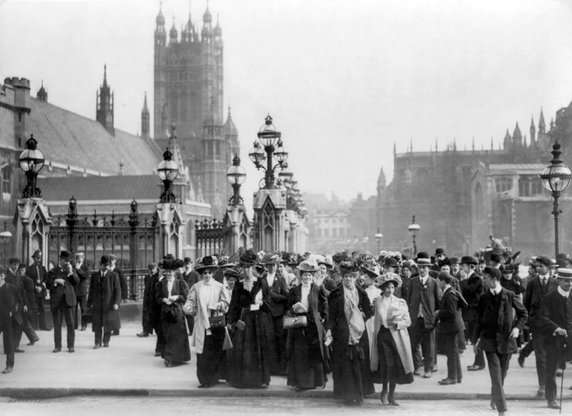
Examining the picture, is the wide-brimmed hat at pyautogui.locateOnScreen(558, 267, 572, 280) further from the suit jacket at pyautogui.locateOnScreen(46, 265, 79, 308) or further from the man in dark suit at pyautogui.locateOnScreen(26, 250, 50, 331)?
the man in dark suit at pyautogui.locateOnScreen(26, 250, 50, 331)

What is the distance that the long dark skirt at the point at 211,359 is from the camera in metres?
10.0

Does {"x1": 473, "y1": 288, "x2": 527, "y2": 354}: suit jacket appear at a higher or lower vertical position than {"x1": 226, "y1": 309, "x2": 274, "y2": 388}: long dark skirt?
higher

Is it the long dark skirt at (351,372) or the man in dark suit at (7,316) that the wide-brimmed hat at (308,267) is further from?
the man in dark suit at (7,316)

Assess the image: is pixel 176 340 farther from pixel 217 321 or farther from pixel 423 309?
pixel 423 309

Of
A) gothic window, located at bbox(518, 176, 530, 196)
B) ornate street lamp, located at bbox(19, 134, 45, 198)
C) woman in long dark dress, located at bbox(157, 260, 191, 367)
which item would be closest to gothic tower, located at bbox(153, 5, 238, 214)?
gothic window, located at bbox(518, 176, 530, 196)

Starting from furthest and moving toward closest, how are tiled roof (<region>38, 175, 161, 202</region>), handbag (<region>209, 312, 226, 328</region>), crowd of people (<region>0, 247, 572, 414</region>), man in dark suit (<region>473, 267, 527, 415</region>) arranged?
tiled roof (<region>38, 175, 161, 202</region>) < handbag (<region>209, 312, 226, 328</region>) < crowd of people (<region>0, 247, 572, 414</region>) < man in dark suit (<region>473, 267, 527, 415</region>)

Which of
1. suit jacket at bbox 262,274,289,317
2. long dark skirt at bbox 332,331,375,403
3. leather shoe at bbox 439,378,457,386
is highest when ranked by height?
suit jacket at bbox 262,274,289,317

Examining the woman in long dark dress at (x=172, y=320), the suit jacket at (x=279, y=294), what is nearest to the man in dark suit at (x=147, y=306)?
the woman in long dark dress at (x=172, y=320)

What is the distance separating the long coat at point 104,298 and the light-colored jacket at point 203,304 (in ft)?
12.1

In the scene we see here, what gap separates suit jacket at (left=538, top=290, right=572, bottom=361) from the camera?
29.2 ft

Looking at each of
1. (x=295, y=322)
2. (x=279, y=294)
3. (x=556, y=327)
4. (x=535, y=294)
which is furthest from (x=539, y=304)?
(x=279, y=294)

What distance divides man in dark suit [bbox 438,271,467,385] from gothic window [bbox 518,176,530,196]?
2489 inches

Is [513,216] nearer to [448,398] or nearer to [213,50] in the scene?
[448,398]

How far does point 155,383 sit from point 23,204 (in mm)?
9510
